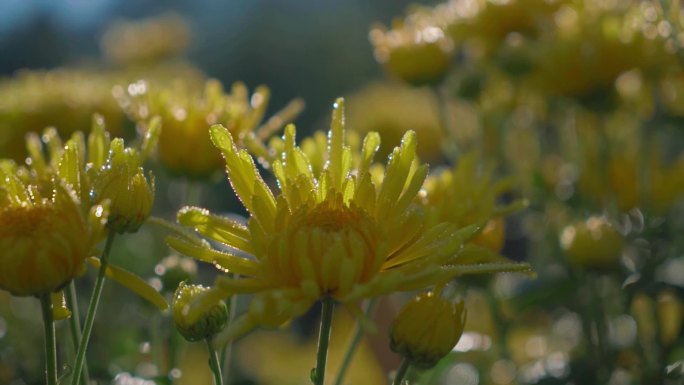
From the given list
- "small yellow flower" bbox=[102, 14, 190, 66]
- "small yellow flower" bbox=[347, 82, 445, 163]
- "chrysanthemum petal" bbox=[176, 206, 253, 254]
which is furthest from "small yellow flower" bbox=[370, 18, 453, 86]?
"small yellow flower" bbox=[102, 14, 190, 66]

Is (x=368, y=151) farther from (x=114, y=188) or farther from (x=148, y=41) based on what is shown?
(x=148, y=41)

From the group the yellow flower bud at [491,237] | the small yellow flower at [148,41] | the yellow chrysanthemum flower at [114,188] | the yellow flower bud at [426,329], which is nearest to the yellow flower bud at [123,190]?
the yellow chrysanthemum flower at [114,188]

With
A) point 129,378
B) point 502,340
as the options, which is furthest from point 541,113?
point 129,378

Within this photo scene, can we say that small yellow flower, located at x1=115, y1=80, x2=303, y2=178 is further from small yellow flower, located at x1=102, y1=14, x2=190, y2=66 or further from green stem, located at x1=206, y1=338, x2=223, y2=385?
small yellow flower, located at x1=102, y1=14, x2=190, y2=66

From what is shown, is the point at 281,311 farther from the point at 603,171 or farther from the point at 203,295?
the point at 603,171

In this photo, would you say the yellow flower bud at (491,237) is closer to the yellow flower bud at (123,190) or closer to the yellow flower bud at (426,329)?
the yellow flower bud at (426,329)
